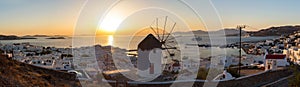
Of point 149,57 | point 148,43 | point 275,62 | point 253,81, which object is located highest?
point 148,43

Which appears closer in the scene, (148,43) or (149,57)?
(148,43)

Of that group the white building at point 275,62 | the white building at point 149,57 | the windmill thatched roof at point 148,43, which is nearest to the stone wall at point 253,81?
the white building at point 275,62

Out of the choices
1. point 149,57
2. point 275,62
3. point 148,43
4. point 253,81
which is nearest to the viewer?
point 253,81

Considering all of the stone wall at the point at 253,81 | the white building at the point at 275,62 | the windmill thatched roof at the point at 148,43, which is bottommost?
the stone wall at the point at 253,81

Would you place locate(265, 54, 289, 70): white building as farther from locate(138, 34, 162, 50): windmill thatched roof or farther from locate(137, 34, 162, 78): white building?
locate(138, 34, 162, 50): windmill thatched roof

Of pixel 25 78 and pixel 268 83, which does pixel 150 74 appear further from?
pixel 25 78

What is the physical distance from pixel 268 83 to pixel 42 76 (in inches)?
385

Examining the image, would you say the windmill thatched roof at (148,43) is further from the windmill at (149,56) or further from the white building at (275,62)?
the white building at (275,62)

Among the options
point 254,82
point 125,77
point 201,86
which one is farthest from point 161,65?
point 254,82

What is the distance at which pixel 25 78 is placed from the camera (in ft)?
25.3

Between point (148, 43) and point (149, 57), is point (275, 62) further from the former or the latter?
point (148, 43)

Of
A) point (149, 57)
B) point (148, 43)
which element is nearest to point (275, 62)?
point (149, 57)

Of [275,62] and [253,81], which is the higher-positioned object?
[275,62]

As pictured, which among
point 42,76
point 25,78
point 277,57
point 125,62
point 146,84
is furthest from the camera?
point 277,57
